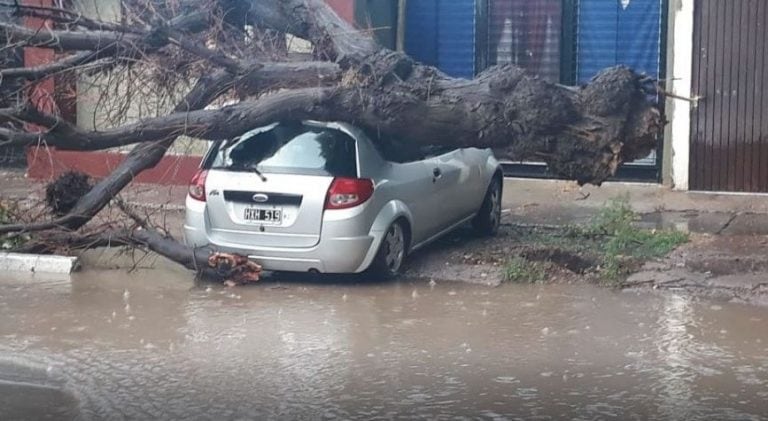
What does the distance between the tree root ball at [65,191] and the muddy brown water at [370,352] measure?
815 millimetres

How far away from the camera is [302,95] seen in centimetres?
955

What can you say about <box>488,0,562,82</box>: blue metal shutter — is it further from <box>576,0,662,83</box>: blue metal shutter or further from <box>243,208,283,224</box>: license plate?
<box>243,208,283,224</box>: license plate

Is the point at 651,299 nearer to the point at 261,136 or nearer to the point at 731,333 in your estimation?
the point at 731,333

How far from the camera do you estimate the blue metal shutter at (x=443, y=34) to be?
649 inches

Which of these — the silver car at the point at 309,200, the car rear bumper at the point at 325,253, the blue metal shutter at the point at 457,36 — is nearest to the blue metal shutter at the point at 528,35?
the blue metal shutter at the point at 457,36

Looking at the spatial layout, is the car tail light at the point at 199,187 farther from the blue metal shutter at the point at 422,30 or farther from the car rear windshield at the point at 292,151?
the blue metal shutter at the point at 422,30

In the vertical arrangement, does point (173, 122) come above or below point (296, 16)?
below

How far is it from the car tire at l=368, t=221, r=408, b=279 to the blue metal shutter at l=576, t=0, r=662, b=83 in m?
6.36

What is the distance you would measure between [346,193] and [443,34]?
720 cm

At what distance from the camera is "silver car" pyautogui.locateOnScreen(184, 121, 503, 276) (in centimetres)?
993

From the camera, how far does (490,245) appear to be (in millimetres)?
11766

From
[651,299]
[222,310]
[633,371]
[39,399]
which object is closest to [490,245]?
[651,299]

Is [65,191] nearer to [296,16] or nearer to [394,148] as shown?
[296,16]

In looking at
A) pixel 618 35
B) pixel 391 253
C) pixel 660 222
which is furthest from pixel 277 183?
pixel 618 35
